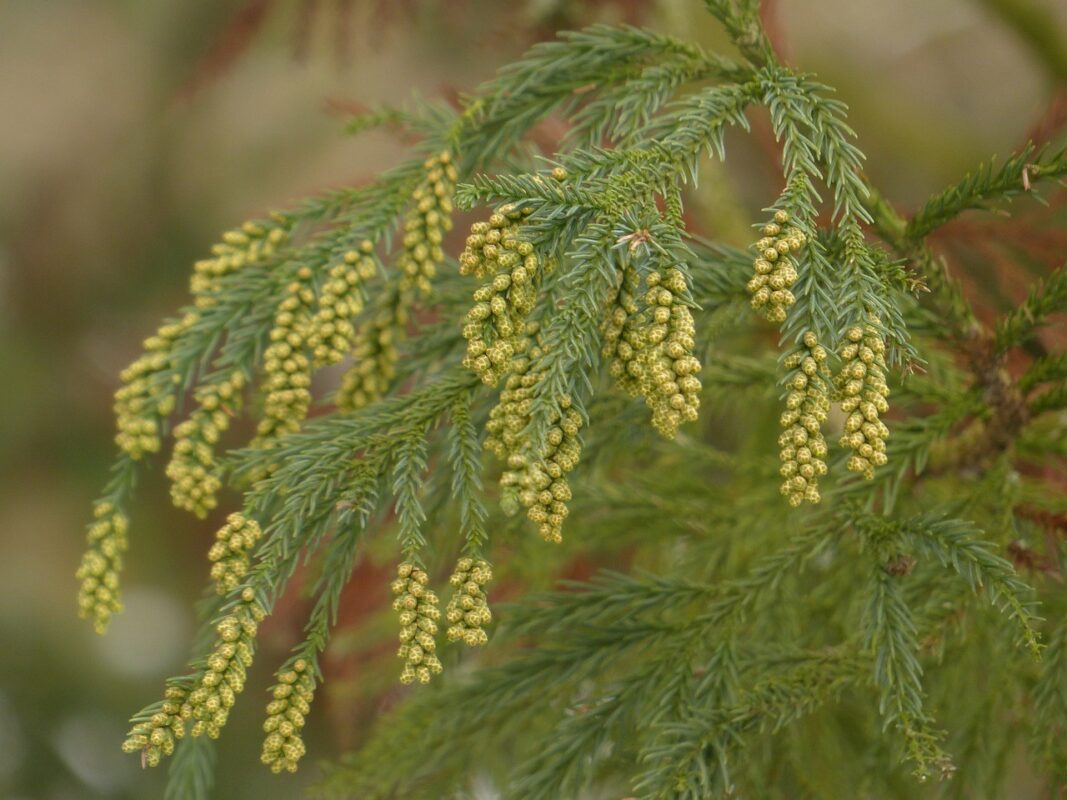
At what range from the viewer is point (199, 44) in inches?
107

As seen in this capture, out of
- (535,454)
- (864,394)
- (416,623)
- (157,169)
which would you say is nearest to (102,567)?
(416,623)

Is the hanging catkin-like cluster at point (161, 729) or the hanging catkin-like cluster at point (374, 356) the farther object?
the hanging catkin-like cluster at point (374, 356)

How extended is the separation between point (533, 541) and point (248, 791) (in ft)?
5.02

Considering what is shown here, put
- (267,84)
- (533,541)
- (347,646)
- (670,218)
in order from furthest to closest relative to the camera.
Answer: (267,84) < (347,646) < (533,541) < (670,218)

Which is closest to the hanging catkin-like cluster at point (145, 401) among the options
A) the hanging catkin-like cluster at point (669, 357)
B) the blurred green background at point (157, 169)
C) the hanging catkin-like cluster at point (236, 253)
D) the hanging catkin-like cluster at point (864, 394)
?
the hanging catkin-like cluster at point (236, 253)

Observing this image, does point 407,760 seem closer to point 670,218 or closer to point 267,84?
point 670,218

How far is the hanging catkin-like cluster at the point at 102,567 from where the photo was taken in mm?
869

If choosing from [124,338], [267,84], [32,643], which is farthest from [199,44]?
[32,643]

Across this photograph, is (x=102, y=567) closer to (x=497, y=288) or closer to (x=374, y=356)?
(x=374, y=356)

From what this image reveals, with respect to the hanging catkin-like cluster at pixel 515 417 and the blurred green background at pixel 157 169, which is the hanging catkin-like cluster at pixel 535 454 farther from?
the blurred green background at pixel 157 169

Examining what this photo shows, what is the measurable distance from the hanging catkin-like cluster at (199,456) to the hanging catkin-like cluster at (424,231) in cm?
21

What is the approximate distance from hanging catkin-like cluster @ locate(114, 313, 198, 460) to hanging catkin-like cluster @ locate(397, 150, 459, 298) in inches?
9.7

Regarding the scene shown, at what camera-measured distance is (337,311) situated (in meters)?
0.86

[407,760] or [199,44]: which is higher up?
[199,44]
